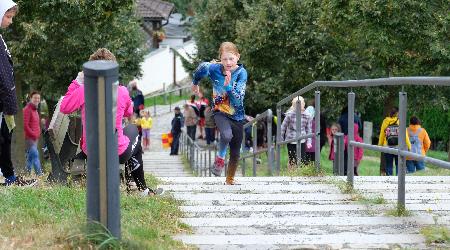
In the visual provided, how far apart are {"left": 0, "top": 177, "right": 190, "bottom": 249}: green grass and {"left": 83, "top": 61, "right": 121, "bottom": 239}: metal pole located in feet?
0.40

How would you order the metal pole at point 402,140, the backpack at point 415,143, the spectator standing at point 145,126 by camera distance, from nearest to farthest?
1. the metal pole at point 402,140
2. the backpack at point 415,143
3. the spectator standing at point 145,126

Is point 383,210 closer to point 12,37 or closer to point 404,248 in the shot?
point 404,248

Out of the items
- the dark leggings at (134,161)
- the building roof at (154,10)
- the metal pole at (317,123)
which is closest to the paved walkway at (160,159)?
the metal pole at (317,123)

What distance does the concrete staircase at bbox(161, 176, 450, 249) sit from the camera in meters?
5.21

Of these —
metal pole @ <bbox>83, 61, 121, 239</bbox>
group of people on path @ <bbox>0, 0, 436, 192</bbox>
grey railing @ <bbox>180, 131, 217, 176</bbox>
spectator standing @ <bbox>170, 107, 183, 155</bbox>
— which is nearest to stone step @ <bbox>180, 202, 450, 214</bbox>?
group of people on path @ <bbox>0, 0, 436, 192</bbox>

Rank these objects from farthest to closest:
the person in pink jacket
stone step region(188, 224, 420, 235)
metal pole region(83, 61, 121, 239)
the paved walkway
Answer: the paved walkway → the person in pink jacket → stone step region(188, 224, 420, 235) → metal pole region(83, 61, 121, 239)

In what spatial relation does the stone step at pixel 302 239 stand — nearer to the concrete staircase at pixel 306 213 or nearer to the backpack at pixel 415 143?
the concrete staircase at pixel 306 213

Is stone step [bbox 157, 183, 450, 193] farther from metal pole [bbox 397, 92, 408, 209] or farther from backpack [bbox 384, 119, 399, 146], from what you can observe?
metal pole [bbox 397, 92, 408, 209]

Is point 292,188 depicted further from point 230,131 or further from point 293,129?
point 293,129

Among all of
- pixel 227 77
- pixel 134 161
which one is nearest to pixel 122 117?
pixel 134 161

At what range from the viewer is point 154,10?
56.2m

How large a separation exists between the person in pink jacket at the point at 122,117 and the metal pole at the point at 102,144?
1.94 meters

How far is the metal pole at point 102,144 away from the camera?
422 cm

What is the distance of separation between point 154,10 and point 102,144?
52.6 meters
